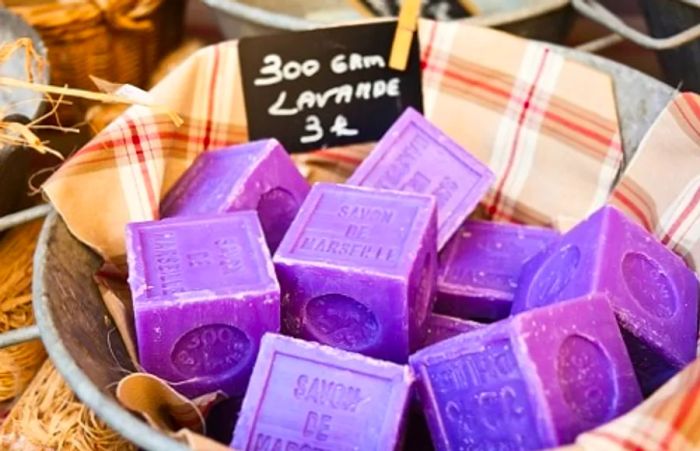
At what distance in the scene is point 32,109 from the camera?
0.92m

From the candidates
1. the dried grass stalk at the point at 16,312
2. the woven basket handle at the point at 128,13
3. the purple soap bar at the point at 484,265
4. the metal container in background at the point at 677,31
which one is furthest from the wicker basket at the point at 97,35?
the metal container in background at the point at 677,31

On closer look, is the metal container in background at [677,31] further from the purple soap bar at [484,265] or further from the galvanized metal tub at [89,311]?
the purple soap bar at [484,265]

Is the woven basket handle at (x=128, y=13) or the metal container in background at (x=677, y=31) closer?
the metal container in background at (x=677, y=31)

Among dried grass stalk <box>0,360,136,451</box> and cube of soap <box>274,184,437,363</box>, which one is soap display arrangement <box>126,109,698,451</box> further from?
dried grass stalk <box>0,360,136,451</box>

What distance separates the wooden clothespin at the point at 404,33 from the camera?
967 mm

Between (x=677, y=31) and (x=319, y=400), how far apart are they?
57cm

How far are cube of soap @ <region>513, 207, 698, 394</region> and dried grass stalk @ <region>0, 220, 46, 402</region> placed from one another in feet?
1.42

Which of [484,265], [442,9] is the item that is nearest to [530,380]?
[484,265]

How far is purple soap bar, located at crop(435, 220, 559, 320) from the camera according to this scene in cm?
87

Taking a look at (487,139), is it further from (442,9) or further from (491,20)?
(442,9)

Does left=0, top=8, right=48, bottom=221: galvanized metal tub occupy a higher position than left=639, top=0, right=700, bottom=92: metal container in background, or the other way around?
left=639, top=0, right=700, bottom=92: metal container in background

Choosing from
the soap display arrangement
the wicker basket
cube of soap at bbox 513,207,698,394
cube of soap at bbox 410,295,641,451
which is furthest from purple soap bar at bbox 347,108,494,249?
the wicker basket

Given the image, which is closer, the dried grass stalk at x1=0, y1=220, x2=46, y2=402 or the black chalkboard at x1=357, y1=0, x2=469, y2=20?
the dried grass stalk at x1=0, y1=220, x2=46, y2=402

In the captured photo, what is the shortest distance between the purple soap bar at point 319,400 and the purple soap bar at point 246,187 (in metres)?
0.18
